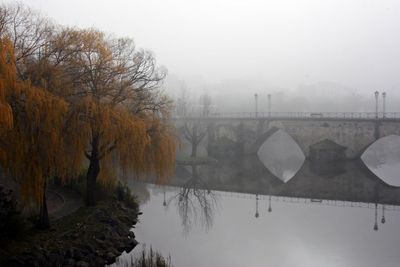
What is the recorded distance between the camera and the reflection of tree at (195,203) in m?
20.8

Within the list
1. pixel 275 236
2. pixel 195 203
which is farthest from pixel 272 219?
pixel 195 203

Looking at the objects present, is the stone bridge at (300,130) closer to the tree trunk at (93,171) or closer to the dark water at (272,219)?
the dark water at (272,219)

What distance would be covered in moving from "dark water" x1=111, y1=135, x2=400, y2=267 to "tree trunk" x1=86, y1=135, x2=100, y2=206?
245 centimetres

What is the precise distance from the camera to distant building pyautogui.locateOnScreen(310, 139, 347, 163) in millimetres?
44094

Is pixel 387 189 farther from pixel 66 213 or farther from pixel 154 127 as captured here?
pixel 66 213

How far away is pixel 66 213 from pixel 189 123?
30.8 meters

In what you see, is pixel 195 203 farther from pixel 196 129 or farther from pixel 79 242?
pixel 196 129

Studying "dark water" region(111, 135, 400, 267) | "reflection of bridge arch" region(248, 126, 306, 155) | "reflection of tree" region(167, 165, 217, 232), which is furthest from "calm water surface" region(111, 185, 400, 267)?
"reflection of bridge arch" region(248, 126, 306, 155)

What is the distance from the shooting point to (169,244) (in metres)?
16.8

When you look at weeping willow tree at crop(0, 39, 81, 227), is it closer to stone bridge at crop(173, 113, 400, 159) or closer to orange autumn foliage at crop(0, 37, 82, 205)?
orange autumn foliage at crop(0, 37, 82, 205)

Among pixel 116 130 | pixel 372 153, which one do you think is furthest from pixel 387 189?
pixel 372 153

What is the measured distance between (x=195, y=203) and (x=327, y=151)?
24249 millimetres

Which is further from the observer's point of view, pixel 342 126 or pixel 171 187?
pixel 342 126

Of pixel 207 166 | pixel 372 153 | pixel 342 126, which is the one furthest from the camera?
pixel 372 153
